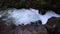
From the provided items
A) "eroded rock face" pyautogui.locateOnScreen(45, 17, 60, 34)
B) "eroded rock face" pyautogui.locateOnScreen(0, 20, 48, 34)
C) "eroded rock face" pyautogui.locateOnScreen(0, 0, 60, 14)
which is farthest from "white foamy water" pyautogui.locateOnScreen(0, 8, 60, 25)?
"eroded rock face" pyautogui.locateOnScreen(45, 17, 60, 34)

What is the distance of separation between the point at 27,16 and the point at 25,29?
115 centimetres

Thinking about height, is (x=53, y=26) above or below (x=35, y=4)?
below

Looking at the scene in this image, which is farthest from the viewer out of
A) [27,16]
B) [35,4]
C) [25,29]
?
[35,4]

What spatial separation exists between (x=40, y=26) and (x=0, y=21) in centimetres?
146

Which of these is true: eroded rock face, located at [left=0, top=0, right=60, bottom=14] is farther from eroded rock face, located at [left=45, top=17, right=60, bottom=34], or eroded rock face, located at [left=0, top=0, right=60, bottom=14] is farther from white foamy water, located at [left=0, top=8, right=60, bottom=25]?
eroded rock face, located at [left=45, top=17, right=60, bottom=34]

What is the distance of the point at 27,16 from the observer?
6.52m

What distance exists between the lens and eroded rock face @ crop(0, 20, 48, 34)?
17.5 feet

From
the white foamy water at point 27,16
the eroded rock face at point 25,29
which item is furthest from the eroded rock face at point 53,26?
the white foamy water at point 27,16

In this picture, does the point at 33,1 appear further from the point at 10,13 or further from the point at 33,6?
the point at 10,13

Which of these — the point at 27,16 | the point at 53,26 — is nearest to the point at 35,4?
the point at 27,16

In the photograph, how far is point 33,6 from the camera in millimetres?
6992

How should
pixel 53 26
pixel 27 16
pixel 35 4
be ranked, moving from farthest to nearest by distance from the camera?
pixel 35 4 < pixel 27 16 < pixel 53 26

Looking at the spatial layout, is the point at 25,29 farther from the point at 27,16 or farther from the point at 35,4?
the point at 35,4

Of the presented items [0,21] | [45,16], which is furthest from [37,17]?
[0,21]
